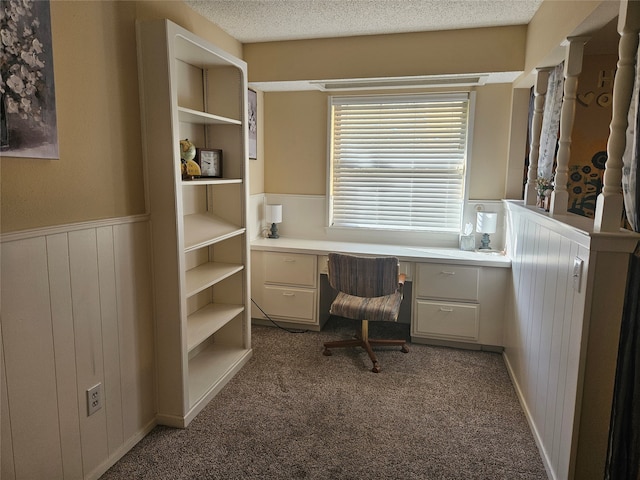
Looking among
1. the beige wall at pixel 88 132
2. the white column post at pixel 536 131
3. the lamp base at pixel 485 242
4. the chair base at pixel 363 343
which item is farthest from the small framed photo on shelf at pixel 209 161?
the lamp base at pixel 485 242

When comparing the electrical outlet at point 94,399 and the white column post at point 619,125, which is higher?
the white column post at point 619,125

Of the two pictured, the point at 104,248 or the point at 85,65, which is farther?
the point at 104,248

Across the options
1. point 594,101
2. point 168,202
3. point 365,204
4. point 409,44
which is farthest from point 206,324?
point 594,101

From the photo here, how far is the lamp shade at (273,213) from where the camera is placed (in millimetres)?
3959

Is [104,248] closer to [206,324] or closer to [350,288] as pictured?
[206,324]

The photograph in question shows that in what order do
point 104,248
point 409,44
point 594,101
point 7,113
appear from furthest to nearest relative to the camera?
point 409,44, point 594,101, point 104,248, point 7,113

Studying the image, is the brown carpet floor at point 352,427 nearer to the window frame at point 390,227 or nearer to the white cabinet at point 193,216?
the white cabinet at point 193,216

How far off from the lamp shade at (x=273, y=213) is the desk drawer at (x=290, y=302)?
65cm

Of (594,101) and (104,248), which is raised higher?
(594,101)

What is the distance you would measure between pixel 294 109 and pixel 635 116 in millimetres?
2934

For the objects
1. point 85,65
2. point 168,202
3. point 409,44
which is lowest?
point 168,202

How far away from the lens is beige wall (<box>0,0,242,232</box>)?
62.0 inches

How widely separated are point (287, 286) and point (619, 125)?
8.64 feet

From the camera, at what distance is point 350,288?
3.01 m
